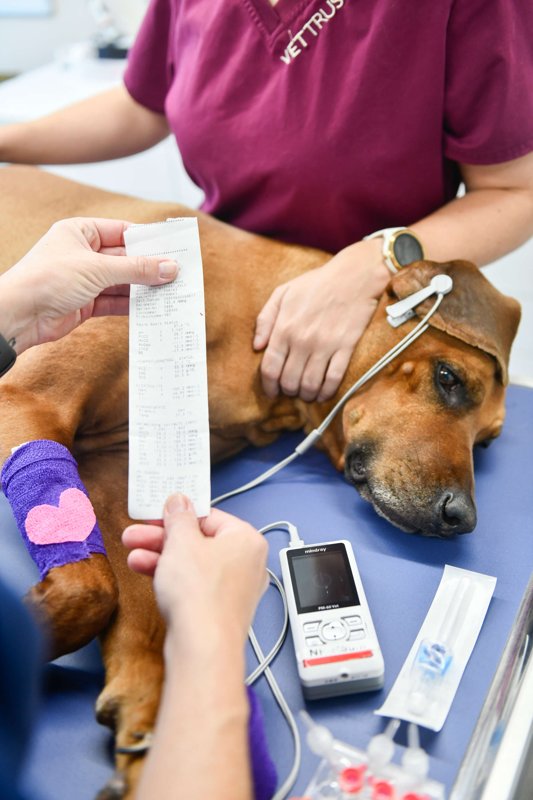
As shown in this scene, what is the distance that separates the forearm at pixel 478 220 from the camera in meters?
1.39

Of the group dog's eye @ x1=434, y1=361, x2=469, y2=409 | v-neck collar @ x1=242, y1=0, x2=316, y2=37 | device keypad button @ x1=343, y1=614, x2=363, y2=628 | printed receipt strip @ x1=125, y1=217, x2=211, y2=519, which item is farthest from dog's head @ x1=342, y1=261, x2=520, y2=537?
v-neck collar @ x1=242, y1=0, x2=316, y2=37

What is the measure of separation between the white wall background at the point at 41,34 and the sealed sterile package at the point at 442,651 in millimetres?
3481

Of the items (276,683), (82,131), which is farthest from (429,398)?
(82,131)

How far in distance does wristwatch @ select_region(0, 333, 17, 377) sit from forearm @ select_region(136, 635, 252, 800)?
463mm

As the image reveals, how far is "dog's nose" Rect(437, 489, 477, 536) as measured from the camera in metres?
1.10

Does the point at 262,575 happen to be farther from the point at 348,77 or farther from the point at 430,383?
the point at 348,77

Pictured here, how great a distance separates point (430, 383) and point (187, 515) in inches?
23.6

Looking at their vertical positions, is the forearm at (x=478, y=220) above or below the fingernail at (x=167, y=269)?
below

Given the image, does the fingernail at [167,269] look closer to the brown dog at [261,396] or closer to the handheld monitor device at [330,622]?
the brown dog at [261,396]

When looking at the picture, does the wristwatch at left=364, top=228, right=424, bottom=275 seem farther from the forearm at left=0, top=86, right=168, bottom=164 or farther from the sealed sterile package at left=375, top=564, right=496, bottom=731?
the forearm at left=0, top=86, right=168, bottom=164

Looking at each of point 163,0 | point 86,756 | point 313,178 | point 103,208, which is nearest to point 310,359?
point 313,178

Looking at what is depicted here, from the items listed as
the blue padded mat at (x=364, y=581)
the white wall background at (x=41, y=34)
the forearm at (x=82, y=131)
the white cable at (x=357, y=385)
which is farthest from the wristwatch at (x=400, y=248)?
the white wall background at (x=41, y=34)

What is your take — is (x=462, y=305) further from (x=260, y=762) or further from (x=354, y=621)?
(x=260, y=762)

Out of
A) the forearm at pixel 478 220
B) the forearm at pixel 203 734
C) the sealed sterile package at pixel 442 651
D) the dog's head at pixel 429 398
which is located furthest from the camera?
the forearm at pixel 478 220
